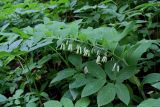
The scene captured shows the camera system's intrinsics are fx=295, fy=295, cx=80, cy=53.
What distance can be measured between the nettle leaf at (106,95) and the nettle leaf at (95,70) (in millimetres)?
78

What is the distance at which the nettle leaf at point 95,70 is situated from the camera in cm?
138

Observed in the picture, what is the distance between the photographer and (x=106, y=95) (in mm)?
1287

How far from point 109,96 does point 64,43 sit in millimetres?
407

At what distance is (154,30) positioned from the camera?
2.18 meters

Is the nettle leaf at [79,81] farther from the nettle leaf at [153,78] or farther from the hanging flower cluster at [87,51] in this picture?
the nettle leaf at [153,78]

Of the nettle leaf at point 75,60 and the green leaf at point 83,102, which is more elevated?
the nettle leaf at point 75,60

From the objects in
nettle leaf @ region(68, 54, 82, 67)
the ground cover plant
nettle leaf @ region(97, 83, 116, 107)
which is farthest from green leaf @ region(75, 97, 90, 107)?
nettle leaf @ region(68, 54, 82, 67)

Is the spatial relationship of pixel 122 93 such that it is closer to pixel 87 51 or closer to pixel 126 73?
pixel 126 73

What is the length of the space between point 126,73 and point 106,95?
0.15 metres

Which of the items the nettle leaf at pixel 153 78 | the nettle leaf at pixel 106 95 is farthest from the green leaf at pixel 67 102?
the nettle leaf at pixel 153 78

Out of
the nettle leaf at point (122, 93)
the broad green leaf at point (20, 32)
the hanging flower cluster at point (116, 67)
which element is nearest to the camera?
the nettle leaf at point (122, 93)

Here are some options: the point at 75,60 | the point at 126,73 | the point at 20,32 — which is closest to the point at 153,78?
the point at 126,73

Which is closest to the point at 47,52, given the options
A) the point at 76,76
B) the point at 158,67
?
the point at 76,76

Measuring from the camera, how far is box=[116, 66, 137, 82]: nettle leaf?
4.39ft
